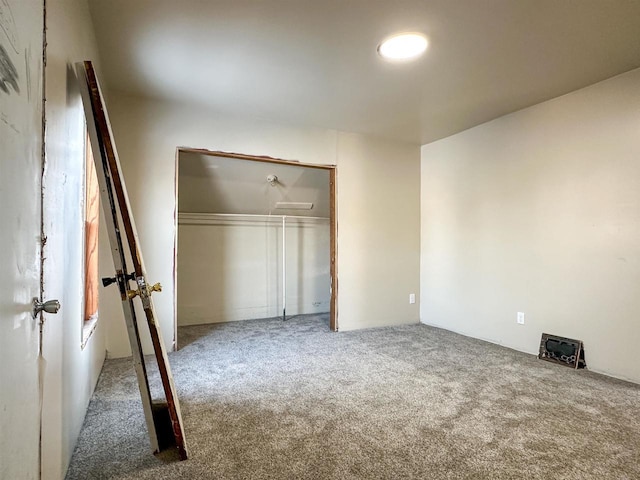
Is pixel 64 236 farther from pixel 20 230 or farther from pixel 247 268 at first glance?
pixel 247 268

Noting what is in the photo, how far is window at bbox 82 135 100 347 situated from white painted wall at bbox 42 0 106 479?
31 cm

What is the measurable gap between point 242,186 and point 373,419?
3.14 meters

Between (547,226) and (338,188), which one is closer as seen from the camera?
(547,226)

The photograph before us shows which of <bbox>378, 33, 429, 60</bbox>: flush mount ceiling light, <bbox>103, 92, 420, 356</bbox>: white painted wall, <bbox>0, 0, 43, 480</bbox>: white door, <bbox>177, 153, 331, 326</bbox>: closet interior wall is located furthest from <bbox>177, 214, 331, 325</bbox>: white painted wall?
→ <bbox>0, 0, 43, 480</bbox>: white door

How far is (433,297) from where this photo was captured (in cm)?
414

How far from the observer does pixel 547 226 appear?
3.02 meters

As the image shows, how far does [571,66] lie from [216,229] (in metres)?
3.84

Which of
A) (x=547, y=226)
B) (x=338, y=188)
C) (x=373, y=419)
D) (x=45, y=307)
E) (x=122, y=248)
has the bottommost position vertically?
(x=373, y=419)

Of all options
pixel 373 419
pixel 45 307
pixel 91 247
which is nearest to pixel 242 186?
pixel 91 247

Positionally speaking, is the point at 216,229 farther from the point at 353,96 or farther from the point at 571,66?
the point at 571,66

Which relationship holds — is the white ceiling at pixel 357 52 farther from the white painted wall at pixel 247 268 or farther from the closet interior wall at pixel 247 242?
the white painted wall at pixel 247 268

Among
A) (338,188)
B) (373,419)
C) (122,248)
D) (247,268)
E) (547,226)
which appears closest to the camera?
(122,248)

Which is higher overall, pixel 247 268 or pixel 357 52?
pixel 357 52

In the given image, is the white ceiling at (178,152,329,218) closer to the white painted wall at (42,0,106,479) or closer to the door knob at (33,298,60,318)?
the white painted wall at (42,0,106,479)
